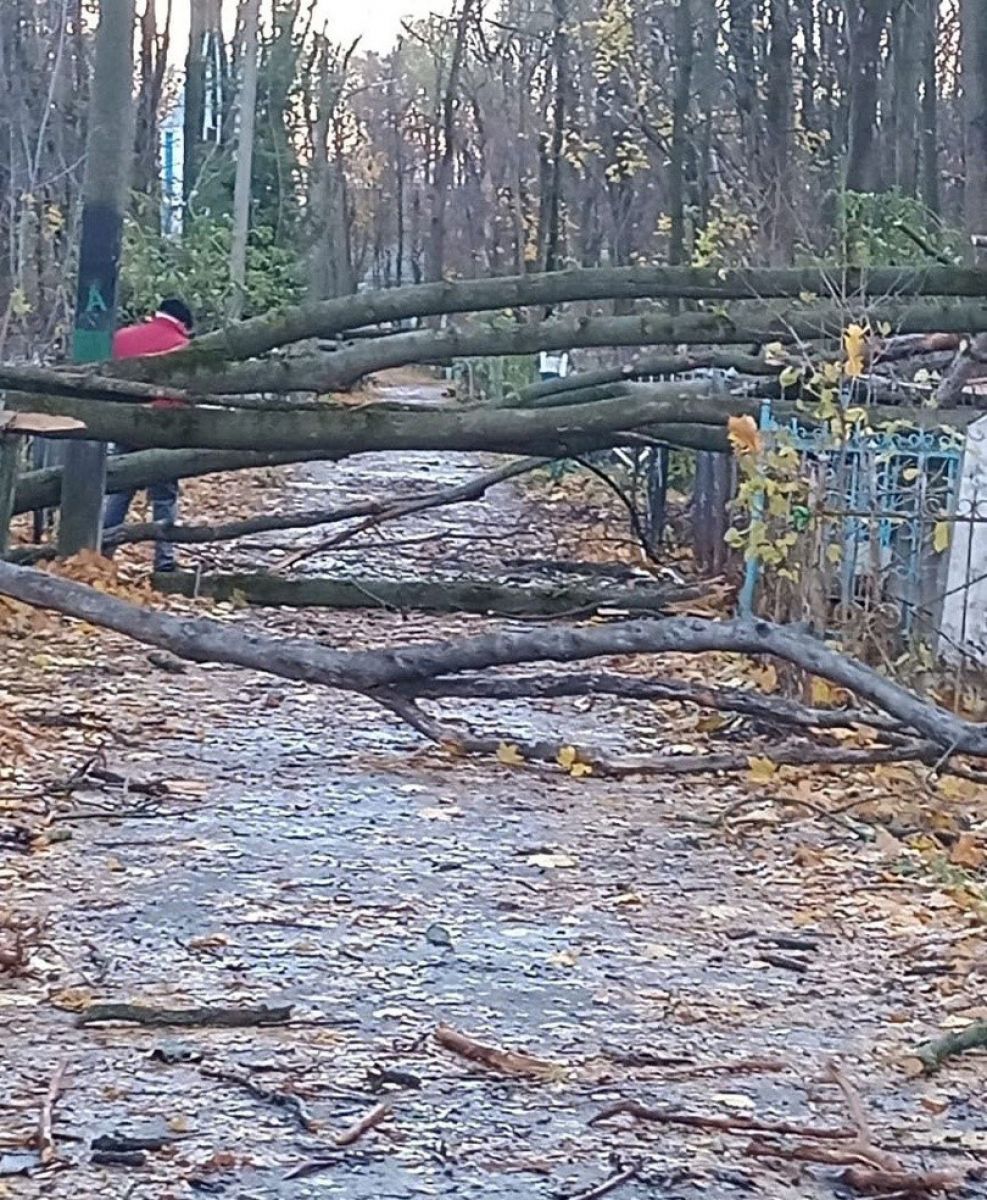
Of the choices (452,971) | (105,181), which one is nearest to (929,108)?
(105,181)

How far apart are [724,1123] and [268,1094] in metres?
1.01

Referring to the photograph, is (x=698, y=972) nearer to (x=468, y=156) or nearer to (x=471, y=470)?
(x=471, y=470)

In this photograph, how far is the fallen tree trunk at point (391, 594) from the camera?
42.3 ft

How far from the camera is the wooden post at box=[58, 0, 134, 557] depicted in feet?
44.9

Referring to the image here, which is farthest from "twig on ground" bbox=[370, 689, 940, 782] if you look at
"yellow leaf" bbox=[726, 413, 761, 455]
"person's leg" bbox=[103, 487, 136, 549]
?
"person's leg" bbox=[103, 487, 136, 549]

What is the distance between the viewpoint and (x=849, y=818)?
780 centimetres

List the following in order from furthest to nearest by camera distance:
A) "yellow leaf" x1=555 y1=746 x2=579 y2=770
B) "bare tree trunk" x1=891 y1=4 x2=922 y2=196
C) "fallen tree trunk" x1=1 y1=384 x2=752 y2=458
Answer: "bare tree trunk" x1=891 y1=4 x2=922 y2=196 → "fallen tree trunk" x1=1 y1=384 x2=752 y2=458 → "yellow leaf" x1=555 y1=746 x2=579 y2=770

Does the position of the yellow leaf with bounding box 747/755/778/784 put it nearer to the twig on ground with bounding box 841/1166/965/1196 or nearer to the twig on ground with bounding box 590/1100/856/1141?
the twig on ground with bounding box 590/1100/856/1141

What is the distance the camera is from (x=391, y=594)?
1303 cm

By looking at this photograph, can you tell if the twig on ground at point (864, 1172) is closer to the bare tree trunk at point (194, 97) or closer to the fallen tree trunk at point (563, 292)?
the fallen tree trunk at point (563, 292)

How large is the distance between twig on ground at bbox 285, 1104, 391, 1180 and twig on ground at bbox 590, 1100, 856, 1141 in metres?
0.46

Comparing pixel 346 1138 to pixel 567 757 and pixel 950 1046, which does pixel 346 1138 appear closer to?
pixel 950 1046

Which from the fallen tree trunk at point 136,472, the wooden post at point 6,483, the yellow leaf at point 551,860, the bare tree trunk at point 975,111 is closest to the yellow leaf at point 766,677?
the yellow leaf at point 551,860

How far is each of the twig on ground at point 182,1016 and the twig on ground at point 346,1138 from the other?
0.69m
